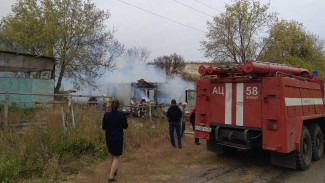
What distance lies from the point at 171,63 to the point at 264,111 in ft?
120

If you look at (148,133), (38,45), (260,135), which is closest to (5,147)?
(148,133)

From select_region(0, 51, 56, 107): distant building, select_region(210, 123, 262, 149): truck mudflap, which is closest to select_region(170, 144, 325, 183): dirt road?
select_region(210, 123, 262, 149): truck mudflap

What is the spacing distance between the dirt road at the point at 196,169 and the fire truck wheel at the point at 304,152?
0.17 m

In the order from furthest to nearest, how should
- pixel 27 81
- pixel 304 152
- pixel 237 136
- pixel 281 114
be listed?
pixel 27 81 → pixel 304 152 → pixel 237 136 → pixel 281 114

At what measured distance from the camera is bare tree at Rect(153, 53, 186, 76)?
39.6 metres

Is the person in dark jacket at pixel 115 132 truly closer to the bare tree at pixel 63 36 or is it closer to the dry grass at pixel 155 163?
the dry grass at pixel 155 163

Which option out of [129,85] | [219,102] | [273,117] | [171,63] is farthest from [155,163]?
[171,63]

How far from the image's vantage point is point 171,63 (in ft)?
136

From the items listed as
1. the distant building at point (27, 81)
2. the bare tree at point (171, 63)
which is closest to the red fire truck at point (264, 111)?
the distant building at point (27, 81)

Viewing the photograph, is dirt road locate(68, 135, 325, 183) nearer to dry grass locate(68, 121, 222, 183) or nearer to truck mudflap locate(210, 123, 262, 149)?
dry grass locate(68, 121, 222, 183)

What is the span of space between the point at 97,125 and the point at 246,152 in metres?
4.98

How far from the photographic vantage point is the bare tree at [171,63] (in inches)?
1558

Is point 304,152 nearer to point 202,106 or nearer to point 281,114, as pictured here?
point 281,114

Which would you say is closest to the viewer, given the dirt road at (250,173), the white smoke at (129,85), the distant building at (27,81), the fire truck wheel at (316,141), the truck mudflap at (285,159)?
the dirt road at (250,173)
